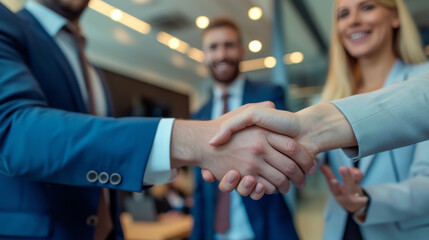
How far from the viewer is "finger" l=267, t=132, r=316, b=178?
22.8 inches

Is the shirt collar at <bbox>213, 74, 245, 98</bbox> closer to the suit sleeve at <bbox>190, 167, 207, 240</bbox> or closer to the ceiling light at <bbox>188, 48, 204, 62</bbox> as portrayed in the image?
the ceiling light at <bbox>188, 48, 204, 62</bbox>

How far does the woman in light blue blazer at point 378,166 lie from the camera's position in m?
0.68

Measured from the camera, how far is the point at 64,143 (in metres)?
0.53

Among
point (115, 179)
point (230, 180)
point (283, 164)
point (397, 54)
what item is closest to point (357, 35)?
Result: point (397, 54)

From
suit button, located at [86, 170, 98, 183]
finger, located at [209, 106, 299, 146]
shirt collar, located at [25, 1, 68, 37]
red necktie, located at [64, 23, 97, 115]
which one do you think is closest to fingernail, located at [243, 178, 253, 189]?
finger, located at [209, 106, 299, 146]

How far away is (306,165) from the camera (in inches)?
23.4

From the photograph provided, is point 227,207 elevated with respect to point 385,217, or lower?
lower

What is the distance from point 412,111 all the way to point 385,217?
334mm

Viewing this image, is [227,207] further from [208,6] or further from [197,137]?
[208,6]

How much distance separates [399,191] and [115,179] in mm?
711

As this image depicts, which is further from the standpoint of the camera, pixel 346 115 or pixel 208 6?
pixel 208 6

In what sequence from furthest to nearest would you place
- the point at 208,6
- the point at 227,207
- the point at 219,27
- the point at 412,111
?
the point at 227,207
the point at 219,27
the point at 208,6
the point at 412,111

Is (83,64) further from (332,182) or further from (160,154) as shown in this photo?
(332,182)

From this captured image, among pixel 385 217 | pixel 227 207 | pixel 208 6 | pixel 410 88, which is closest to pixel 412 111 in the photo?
pixel 410 88
